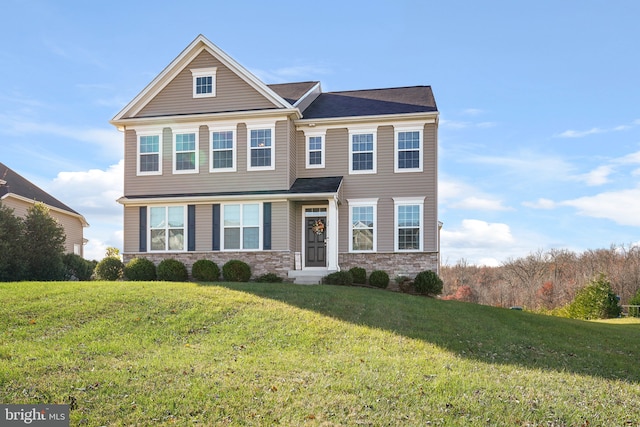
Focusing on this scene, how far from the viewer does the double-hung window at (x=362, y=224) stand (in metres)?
22.8

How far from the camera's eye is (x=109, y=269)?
22312 mm

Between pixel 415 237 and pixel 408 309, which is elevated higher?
pixel 415 237

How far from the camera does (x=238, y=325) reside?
12805mm

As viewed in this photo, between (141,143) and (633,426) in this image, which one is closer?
(633,426)

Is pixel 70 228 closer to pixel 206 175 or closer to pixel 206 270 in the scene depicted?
pixel 206 175

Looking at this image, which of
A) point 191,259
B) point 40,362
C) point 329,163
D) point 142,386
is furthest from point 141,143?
point 142,386

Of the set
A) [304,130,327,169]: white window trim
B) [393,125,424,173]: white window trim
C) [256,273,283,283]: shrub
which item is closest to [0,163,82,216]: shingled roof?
[304,130,327,169]: white window trim

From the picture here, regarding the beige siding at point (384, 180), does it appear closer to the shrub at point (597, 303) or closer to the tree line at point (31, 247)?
the tree line at point (31, 247)

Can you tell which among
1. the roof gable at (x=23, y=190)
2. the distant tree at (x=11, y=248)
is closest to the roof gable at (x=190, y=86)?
the distant tree at (x=11, y=248)

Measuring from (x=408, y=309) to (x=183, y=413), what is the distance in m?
9.32

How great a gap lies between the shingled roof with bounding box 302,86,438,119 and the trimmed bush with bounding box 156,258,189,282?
7762mm

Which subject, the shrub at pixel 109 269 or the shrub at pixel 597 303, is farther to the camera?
the shrub at pixel 597 303

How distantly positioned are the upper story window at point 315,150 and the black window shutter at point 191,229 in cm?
495

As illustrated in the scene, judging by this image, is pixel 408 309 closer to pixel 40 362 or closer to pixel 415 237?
pixel 415 237
